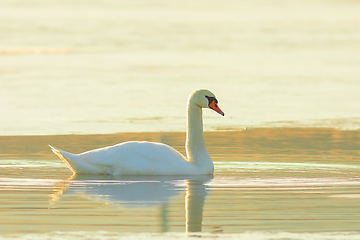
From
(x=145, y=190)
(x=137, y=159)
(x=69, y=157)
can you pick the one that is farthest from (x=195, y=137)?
(x=145, y=190)

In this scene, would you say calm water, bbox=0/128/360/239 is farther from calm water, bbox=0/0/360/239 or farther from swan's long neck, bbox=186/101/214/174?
swan's long neck, bbox=186/101/214/174

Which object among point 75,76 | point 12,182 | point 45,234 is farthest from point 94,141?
point 75,76

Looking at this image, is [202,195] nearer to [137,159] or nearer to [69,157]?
[137,159]

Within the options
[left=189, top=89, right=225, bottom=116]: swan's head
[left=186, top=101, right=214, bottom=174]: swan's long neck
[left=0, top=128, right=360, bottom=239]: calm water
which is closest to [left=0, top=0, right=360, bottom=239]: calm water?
[left=0, top=128, right=360, bottom=239]: calm water

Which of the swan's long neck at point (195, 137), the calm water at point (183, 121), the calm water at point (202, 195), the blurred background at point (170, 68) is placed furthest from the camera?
the blurred background at point (170, 68)

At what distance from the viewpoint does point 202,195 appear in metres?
8.18

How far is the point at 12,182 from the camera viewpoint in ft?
29.2

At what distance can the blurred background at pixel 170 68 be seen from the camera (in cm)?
1413

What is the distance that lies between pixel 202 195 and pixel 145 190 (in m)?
0.62

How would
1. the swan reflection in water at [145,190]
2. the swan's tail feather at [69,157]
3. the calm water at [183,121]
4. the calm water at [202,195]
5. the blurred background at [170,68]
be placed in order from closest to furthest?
the calm water at [202,195], the calm water at [183,121], the swan reflection in water at [145,190], the swan's tail feather at [69,157], the blurred background at [170,68]

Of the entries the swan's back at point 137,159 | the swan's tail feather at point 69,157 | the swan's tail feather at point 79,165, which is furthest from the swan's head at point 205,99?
the swan's tail feather at point 69,157

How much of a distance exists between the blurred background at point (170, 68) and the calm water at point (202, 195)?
1.82 metres

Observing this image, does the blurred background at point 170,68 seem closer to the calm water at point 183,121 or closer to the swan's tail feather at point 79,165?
the calm water at point 183,121

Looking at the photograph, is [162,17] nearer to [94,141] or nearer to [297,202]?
[94,141]
